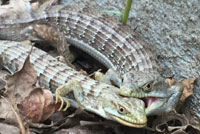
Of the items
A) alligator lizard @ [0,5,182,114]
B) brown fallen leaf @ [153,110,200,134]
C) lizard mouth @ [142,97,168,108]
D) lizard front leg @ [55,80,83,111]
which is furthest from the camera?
alligator lizard @ [0,5,182,114]

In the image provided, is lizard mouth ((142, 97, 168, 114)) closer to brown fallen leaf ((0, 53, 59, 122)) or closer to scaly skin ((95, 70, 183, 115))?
scaly skin ((95, 70, 183, 115))

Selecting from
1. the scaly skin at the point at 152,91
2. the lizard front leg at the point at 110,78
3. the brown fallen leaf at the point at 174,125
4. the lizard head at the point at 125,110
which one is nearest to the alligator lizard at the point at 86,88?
the lizard head at the point at 125,110

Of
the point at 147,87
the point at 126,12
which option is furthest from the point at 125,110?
the point at 126,12

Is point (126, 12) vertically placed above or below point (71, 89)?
above

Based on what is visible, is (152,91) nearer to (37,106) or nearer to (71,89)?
(71,89)

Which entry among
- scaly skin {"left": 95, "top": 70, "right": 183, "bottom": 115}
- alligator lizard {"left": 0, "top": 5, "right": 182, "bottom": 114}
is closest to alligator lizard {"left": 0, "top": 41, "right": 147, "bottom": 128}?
scaly skin {"left": 95, "top": 70, "right": 183, "bottom": 115}
